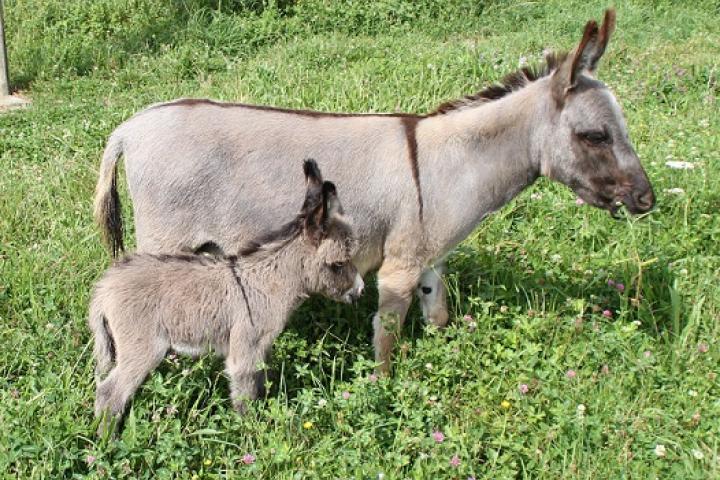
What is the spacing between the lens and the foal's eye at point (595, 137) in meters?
4.23

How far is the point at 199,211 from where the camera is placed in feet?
14.2

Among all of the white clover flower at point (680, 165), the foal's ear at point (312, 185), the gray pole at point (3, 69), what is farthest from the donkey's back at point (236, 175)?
the gray pole at point (3, 69)

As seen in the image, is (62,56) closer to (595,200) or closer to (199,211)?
(199,211)

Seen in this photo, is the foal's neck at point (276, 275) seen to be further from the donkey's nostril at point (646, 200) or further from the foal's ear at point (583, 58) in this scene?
the donkey's nostril at point (646, 200)

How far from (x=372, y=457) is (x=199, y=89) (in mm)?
4943

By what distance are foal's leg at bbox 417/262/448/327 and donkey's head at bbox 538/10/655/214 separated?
908 mm

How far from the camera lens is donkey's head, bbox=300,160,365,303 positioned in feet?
13.1

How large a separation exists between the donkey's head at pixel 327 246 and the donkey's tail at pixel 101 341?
37.0 inches

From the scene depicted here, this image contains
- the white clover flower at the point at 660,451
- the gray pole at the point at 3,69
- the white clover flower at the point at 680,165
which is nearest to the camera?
the white clover flower at the point at 660,451

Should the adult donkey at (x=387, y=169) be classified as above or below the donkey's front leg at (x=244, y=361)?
above

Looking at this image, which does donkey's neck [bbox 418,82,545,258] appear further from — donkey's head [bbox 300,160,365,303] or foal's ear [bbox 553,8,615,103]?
donkey's head [bbox 300,160,365,303]

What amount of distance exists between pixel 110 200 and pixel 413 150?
1569 millimetres

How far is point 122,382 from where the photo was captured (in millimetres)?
3758

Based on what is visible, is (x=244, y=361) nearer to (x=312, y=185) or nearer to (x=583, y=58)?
(x=312, y=185)
